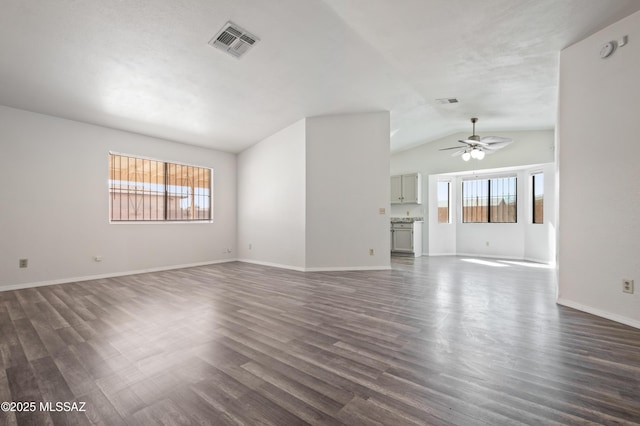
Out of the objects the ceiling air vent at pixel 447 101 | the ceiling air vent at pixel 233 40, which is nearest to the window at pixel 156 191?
the ceiling air vent at pixel 233 40

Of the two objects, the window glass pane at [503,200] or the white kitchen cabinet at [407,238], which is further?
the white kitchen cabinet at [407,238]

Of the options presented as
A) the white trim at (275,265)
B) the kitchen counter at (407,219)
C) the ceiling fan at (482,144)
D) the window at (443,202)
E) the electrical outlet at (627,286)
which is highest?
the ceiling fan at (482,144)

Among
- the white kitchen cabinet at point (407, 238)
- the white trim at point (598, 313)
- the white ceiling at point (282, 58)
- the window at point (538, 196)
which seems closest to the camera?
the white trim at point (598, 313)

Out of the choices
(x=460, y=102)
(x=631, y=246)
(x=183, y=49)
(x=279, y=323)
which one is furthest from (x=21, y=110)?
(x=631, y=246)

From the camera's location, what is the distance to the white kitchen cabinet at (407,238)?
26.0 feet

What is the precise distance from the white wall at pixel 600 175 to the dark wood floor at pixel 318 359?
14.7 inches

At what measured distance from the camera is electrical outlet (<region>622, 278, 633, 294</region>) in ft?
9.04

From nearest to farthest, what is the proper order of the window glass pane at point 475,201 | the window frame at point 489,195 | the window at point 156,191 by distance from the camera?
1. the window at point 156,191
2. the window frame at point 489,195
3. the window glass pane at point 475,201

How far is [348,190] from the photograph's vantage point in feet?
19.0

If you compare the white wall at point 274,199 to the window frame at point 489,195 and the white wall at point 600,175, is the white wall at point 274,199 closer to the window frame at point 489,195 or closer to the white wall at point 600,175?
the white wall at point 600,175

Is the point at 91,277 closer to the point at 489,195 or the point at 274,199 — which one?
the point at 274,199

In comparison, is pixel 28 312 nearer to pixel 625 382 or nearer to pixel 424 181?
pixel 625 382

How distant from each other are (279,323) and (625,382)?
2525mm

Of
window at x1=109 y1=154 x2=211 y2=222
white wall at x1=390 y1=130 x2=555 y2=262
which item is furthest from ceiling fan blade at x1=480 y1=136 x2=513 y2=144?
window at x1=109 y1=154 x2=211 y2=222
